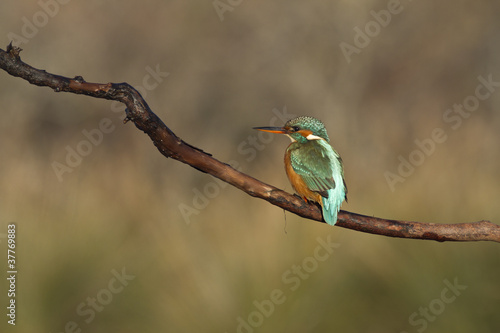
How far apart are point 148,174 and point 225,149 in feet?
1.60

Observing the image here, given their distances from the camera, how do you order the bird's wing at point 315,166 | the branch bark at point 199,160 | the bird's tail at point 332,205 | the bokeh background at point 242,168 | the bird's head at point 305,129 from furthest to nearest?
1. the bokeh background at point 242,168
2. the bird's head at point 305,129
3. the bird's wing at point 315,166
4. the bird's tail at point 332,205
5. the branch bark at point 199,160

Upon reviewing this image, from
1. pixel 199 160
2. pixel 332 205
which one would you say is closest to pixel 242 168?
pixel 332 205

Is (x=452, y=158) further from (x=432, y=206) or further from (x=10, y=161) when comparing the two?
(x=10, y=161)

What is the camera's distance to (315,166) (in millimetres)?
1675

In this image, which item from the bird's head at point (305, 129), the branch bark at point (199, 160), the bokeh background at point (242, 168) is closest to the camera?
the branch bark at point (199, 160)

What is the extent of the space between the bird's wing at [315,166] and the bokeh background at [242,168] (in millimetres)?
772

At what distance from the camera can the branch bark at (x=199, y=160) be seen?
3.64 ft

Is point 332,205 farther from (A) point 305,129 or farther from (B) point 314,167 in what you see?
(A) point 305,129

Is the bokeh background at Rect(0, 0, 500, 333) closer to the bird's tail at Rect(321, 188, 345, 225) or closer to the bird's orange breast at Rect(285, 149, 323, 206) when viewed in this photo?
the bird's orange breast at Rect(285, 149, 323, 206)

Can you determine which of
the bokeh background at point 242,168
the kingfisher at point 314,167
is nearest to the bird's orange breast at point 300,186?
the kingfisher at point 314,167

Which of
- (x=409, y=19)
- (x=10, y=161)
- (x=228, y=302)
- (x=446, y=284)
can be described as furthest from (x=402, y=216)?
(x=10, y=161)

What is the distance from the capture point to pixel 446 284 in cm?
281

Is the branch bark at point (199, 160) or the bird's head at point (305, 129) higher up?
the bird's head at point (305, 129)

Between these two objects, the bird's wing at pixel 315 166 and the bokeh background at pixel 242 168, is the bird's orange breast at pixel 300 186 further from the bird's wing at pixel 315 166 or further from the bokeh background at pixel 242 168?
the bokeh background at pixel 242 168
